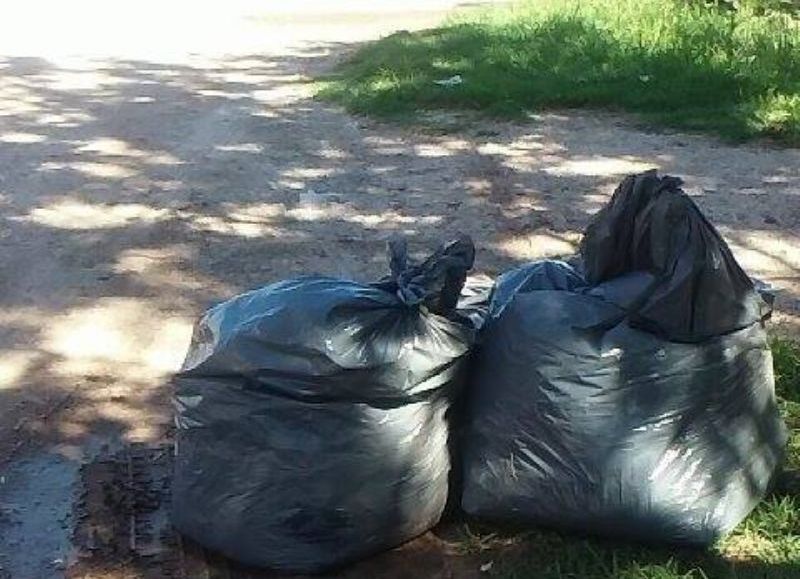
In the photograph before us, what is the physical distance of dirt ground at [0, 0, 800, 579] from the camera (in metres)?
3.51

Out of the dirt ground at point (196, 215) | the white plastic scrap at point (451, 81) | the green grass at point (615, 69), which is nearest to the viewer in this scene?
the dirt ground at point (196, 215)

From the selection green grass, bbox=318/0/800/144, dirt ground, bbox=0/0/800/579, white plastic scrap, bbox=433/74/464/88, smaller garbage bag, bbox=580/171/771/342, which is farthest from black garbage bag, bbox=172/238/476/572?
white plastic scrap, bbox=433/74/464/88

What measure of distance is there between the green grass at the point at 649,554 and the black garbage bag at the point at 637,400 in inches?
1.7

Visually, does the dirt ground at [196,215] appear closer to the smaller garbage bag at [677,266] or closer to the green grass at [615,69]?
the green grass at [615,69]

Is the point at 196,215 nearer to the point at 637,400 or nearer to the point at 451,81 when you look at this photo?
the point at 451,81

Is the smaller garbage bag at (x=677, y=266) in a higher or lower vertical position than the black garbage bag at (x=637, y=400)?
higher

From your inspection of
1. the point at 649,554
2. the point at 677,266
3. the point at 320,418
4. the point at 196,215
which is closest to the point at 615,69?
the point at 196,215

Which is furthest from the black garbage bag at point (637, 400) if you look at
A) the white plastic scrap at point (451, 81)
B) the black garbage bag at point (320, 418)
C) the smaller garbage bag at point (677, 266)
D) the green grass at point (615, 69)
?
the white plastic scrap at point (451, 81)

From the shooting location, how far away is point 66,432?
3523 mm

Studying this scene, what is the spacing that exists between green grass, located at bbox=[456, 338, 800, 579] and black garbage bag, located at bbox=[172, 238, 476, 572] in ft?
0.63

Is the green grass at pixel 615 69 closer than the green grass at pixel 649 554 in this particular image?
No

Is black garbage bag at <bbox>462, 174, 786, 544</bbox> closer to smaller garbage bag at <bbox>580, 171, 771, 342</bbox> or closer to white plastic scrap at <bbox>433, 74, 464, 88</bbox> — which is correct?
smaller garbage bag at <bbox>580, 171, 771, 342</bbox>

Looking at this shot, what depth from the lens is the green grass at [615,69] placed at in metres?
7.18

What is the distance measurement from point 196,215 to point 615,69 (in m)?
3.26
